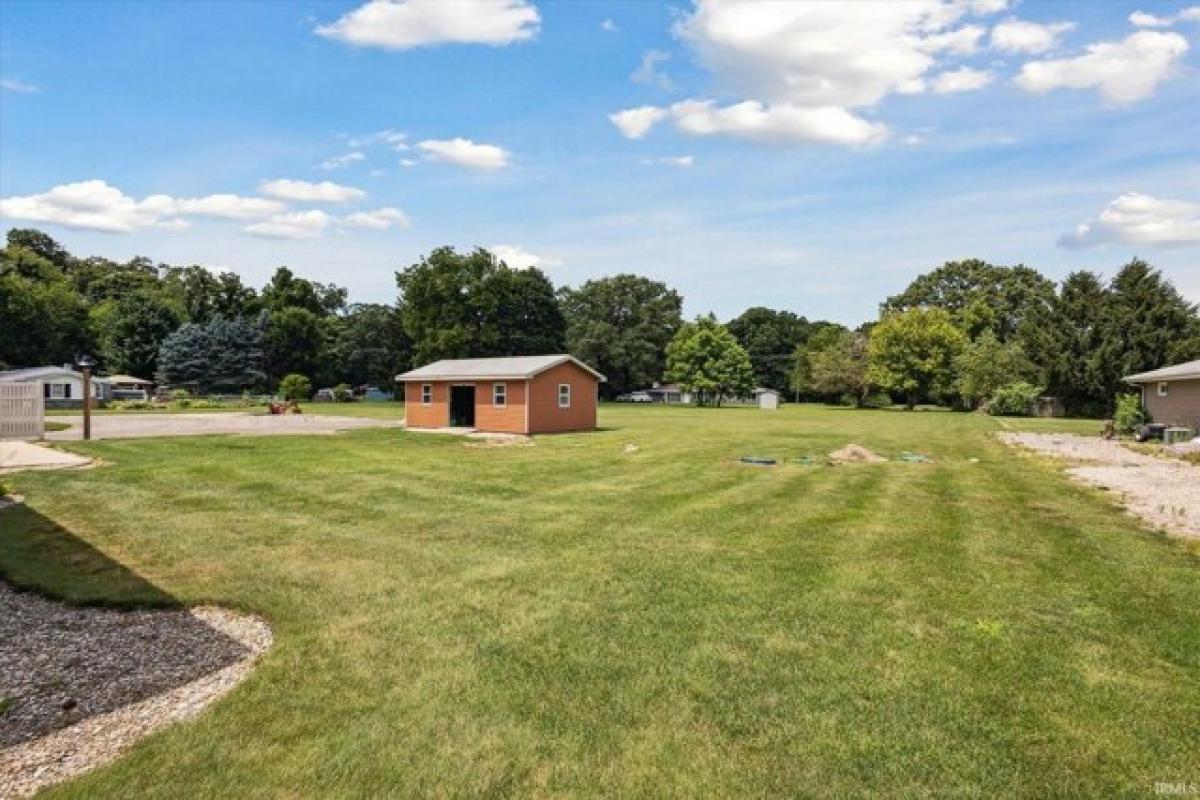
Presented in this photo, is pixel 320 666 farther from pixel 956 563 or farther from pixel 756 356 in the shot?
pixel 756 356

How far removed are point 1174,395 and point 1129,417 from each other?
1.77 meters

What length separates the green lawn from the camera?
3801 millimetres

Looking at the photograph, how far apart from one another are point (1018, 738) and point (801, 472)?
11962 mm

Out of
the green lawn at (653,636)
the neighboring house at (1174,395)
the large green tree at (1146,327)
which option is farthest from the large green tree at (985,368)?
the green lawn at (653,636)

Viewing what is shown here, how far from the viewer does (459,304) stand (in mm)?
61281

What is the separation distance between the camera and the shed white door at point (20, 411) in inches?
797

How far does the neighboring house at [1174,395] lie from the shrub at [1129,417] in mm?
399

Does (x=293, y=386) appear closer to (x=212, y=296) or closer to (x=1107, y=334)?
(x=212, y=296)

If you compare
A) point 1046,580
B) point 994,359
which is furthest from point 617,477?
point 994,359

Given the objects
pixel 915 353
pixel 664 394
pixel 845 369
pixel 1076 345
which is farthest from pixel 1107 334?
pixel 664 394

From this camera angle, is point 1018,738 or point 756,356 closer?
point 1018,738

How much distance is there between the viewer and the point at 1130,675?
4922 millimetres

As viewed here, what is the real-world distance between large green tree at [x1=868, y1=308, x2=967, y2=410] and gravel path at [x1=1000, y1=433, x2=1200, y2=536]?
3715 centimetres

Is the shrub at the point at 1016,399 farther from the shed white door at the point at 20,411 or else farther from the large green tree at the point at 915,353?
the shed white door at the point at 20,411
